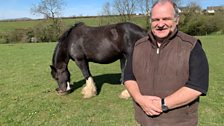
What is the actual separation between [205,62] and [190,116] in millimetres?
517

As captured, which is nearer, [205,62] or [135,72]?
[205,62]

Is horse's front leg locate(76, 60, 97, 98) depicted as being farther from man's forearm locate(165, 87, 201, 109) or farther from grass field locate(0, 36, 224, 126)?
man's forearm locate(165, 87, 201, 109)

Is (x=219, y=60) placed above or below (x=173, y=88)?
below

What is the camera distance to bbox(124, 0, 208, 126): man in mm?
2484

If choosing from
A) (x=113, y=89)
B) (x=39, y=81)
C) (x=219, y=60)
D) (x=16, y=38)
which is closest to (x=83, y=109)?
(x=113, y=89)

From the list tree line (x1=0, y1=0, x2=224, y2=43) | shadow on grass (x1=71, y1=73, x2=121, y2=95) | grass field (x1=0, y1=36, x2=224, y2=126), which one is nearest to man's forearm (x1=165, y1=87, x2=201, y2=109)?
grass field (x1=0, y1=36, x2=224, y2=126)

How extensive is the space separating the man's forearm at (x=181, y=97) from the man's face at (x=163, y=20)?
499mm

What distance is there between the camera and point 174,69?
254 cm

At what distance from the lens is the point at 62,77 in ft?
26.4

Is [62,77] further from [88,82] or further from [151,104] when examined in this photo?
[151,104]

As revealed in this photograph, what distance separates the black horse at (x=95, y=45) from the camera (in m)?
7.58

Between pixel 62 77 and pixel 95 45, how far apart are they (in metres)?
1.31

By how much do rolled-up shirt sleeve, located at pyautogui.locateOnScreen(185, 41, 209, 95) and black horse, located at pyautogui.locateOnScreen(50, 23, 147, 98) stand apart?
16.5 ft

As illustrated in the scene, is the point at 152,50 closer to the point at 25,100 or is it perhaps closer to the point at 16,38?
the point at 25,100
